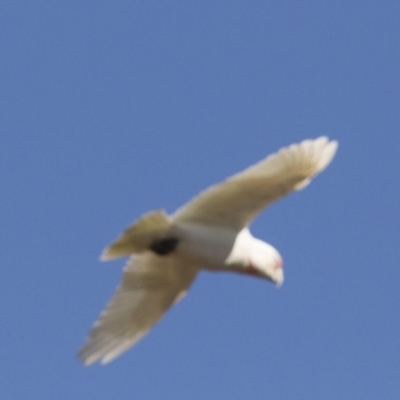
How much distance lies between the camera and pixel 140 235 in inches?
742

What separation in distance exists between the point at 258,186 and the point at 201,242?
891 millimetres

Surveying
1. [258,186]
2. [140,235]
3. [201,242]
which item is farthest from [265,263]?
[140,235]

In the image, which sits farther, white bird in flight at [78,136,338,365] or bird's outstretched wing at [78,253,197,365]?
bird's outstretched wing at [78,253,197,365]

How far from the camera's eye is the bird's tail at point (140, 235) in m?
18.5

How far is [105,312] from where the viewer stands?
2031 centimetres

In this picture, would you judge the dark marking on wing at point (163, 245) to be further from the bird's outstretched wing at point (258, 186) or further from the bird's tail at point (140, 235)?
the bird's outstretched wing at point (258, 186)

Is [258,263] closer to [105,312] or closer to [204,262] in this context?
[204,262]

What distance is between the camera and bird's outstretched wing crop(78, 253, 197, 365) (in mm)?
20156

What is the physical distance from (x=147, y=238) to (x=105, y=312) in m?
1.73

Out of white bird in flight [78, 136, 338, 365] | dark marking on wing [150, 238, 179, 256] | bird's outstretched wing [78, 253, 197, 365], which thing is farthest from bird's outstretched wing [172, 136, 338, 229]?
bird's outstretched wing [78, 253, 197, 365]

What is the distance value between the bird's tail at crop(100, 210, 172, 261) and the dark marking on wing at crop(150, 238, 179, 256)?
63 millimetres

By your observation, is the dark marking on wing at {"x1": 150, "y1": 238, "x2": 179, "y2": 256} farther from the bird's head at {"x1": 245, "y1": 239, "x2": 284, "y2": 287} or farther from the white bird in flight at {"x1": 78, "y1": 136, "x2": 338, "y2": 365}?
the bird's head at {"x1": 245, "y1": 239, "x2": 284, "y2": 287}

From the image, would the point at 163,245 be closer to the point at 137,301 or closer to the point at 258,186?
the point at 258,186

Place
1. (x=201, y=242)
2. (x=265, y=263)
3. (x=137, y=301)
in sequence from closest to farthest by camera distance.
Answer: (x=201, y=242) → (x=265, y=263) → (x=137, y=301)
